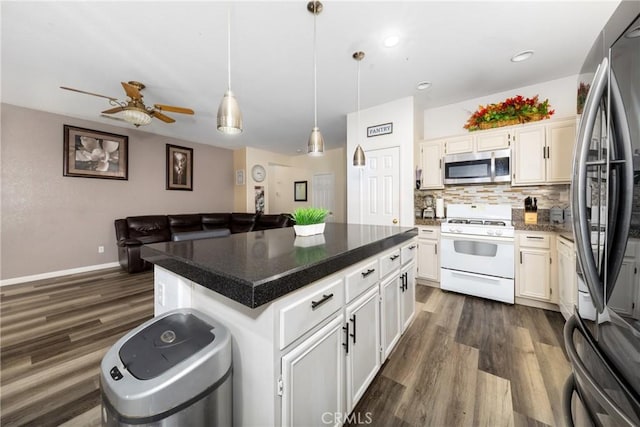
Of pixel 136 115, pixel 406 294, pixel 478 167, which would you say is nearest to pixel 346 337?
pixel 406 294

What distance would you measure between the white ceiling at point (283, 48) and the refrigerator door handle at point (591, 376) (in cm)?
220

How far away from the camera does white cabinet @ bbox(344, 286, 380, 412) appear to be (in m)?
1.23

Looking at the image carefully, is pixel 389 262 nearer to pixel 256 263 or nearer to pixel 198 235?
pixel 256 263

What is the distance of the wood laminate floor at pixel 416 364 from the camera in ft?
4.42

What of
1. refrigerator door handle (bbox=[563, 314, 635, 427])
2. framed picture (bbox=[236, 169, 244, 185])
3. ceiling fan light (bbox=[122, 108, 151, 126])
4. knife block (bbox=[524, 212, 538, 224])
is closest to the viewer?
refrigerator door handle (bbox=[563, 314, 635, 427])

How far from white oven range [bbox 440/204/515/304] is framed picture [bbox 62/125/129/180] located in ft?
18.8

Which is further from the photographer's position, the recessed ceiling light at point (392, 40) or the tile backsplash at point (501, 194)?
the tile backsplash at point (501, 194)

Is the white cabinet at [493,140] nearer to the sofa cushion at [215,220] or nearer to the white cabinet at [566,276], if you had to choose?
the white cabinet at [566,276]

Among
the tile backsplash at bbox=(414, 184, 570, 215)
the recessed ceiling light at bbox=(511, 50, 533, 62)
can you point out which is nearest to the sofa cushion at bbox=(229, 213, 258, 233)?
the tile backsplash at bbox=(414, 184, 570, 215)

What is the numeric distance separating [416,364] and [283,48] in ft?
9.68

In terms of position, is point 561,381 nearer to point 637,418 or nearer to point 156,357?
point 637,418

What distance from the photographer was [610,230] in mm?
692

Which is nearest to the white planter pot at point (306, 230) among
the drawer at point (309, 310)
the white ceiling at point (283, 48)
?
the drawer at point (309, 310)

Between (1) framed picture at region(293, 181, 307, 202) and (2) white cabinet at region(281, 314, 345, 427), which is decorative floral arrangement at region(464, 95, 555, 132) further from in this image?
(1) framed picture at region(293, 181, 307, 202)
